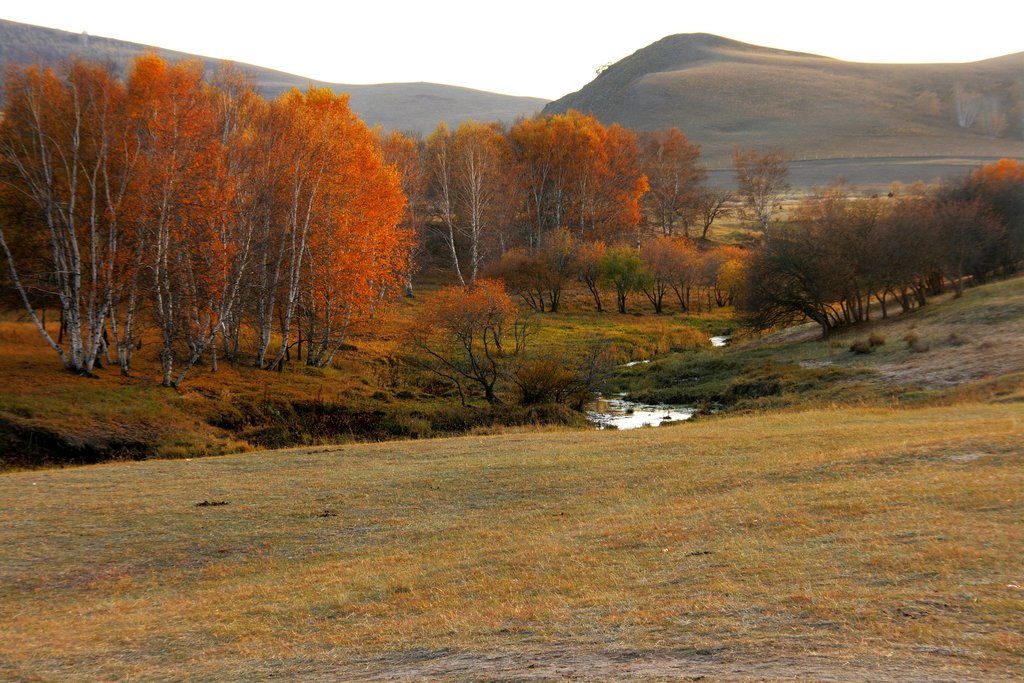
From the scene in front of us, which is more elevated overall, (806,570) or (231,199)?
(231,199)

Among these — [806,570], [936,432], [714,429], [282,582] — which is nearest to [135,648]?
[282,582]

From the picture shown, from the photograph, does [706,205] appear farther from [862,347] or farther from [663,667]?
[663,667]

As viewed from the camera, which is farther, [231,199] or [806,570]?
[231,199]

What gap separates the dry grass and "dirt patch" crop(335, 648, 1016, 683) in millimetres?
37

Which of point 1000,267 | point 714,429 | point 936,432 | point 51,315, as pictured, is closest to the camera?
point 936,432

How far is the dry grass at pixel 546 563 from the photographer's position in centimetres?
845

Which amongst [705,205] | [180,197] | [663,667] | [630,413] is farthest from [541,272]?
[663,667]

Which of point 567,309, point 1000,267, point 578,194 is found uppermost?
point 578,194

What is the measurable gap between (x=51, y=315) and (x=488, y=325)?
97.7 ft

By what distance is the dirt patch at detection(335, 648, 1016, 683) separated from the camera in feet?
23.0

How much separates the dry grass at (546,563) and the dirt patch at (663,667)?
0.04m

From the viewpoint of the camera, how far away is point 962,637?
7852 millimetres

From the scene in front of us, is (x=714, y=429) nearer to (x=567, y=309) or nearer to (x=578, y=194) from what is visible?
(x=567, y=309)

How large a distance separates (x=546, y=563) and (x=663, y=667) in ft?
17.4
